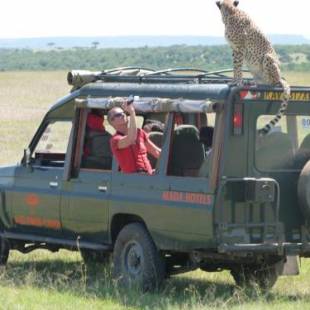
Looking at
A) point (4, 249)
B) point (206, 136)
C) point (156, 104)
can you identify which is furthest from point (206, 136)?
point (4, 249)

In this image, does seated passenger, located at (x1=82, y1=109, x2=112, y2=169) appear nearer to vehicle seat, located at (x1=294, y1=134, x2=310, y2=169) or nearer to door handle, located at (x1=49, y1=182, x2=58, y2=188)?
door handle, located at (x1=49, y1=182, x2=58, y2=188)

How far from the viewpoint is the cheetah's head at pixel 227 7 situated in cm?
1023

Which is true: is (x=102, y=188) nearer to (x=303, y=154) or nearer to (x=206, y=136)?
(x=206, y=136)

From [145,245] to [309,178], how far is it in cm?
150

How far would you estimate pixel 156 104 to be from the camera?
32.5ft

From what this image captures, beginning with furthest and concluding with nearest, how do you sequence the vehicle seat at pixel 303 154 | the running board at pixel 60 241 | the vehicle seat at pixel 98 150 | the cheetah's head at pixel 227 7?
the vehicle seat at pixel 98 150
the running board at pixel 60 241
the cheetah's head at pixel 227 7
the vehicle seat at pixel 303 154

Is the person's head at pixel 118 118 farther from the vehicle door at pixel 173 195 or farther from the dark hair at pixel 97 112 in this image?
the dark hair at pixel 97 112

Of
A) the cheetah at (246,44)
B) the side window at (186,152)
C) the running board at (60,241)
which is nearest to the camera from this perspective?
the side window at (186,152)

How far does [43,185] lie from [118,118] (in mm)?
1341

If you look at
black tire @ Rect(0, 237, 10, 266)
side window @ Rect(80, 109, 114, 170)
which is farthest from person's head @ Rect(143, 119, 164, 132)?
black tire @ Rect(0, 237, 10, 266)

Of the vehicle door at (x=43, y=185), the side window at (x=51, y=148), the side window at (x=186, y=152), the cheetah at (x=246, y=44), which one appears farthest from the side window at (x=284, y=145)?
the side window at (x=51, y=148)

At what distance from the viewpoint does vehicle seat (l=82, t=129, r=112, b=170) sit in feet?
35.2

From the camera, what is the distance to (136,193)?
9.98 m

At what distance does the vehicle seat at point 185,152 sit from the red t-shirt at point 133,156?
11.6 inches
